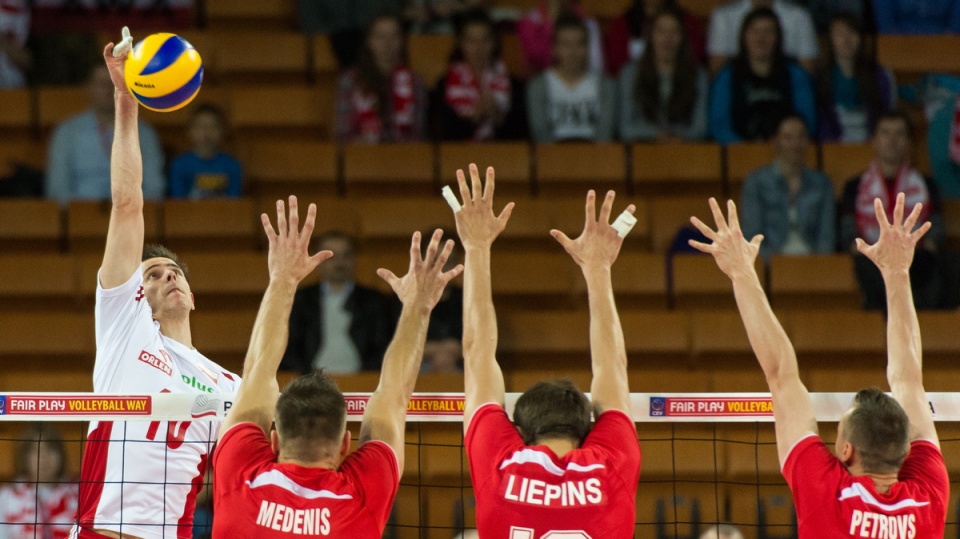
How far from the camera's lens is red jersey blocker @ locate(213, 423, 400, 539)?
461 cm

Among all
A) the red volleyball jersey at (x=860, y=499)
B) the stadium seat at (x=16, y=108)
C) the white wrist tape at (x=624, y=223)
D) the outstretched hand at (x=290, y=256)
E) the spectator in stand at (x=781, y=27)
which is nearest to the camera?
the red volleyball jersey at (x=860, y=499)

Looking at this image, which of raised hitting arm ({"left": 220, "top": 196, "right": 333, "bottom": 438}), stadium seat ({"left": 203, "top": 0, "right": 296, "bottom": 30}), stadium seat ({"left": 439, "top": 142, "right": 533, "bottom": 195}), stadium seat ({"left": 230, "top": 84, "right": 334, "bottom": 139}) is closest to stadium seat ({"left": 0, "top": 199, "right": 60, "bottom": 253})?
stadium seat ({"left": 230, "top": 84, "right": 334, "bottom": 139})

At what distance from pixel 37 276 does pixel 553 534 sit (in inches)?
315

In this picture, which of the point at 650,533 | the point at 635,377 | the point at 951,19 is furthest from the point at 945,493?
the point at 951,19

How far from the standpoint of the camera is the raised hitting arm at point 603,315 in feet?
16.7

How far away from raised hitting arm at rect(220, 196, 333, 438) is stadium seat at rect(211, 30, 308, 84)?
8.12m

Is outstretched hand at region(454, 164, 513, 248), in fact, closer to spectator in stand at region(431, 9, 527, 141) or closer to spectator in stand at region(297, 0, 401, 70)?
spectator in stand at region(431, 9, 527, 141)

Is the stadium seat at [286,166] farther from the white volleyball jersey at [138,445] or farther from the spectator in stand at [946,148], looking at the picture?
the white volleyball jersey at [138,445]

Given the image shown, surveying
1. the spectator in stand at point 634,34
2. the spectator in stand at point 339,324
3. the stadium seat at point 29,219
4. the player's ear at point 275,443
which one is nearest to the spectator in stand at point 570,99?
the spectator in stand at point 634,34

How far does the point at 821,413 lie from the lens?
5.97 meters

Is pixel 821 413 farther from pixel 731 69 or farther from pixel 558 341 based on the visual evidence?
pixel 731 69

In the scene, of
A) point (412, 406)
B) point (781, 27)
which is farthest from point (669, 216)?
point (412, 406)

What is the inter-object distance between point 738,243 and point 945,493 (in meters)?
1.31

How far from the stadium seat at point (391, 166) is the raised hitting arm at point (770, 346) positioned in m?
7.06
